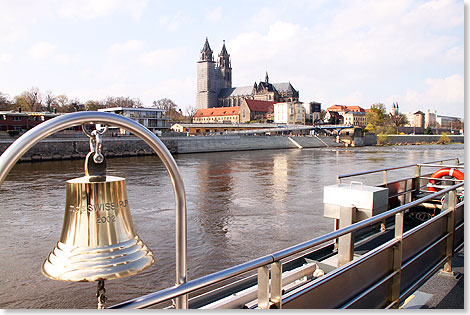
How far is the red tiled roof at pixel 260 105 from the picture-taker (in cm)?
14050

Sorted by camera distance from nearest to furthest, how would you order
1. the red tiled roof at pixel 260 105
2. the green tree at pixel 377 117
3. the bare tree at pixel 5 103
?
1. the bare tree at pixel 5 103
2. the green tree at pixel 377 117
3. the red tiled roof at pixel 260 105

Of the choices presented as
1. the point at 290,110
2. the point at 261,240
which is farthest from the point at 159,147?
the point at 290,110

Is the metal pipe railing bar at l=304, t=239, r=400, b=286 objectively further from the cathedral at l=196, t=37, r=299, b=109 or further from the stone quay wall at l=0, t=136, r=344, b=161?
the cathedral at l=196, t=37, r=299, b=109

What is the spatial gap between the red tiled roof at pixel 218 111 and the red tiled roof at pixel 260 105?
16.5 feet

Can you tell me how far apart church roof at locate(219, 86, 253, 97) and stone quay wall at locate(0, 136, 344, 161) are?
251 ft

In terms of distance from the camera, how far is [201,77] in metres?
157

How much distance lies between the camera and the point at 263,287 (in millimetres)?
2250

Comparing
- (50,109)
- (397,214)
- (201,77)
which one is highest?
(201,77)

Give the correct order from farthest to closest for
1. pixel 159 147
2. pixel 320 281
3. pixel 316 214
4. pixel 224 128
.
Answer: pixel 224 128 < pixel 316 214 < pixel 320 281 < pixel 159 147

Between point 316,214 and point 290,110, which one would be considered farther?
point 290,110

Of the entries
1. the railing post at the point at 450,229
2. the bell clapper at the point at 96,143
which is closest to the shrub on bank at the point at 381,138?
the railing post at the point at 450,229

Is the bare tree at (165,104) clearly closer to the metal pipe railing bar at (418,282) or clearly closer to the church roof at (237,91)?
the church roof at (237,91)

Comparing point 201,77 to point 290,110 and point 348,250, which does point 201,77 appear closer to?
point 290,110

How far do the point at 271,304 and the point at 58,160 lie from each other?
154ft
